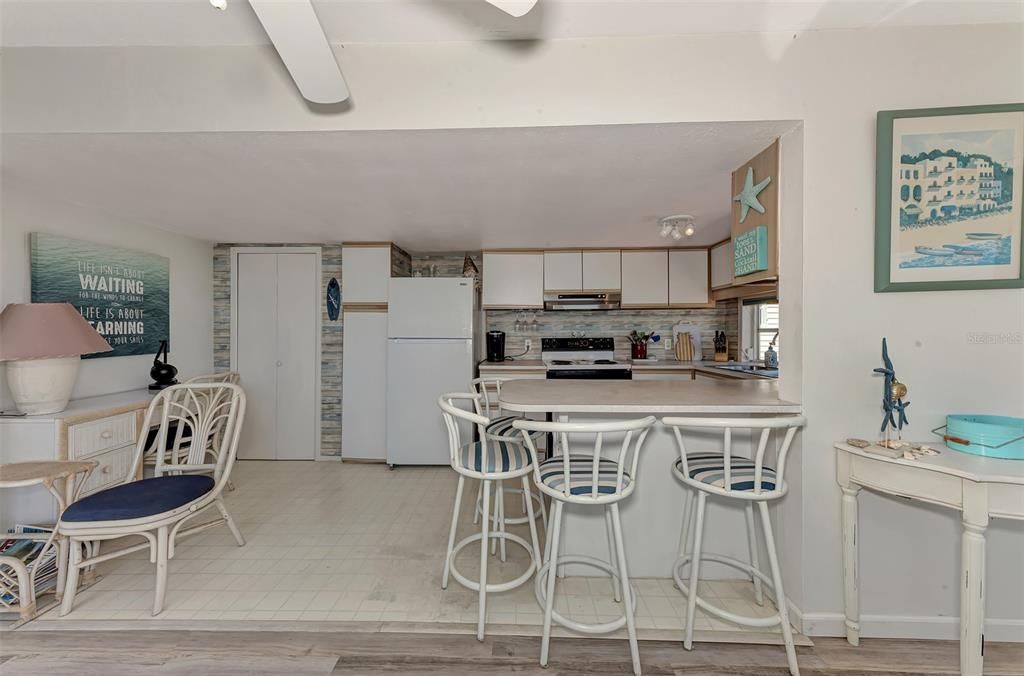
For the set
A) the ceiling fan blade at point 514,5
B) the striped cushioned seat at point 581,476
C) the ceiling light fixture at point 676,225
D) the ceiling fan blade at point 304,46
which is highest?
the ceiling fan blade at point 304,46

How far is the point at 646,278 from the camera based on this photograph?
4055 millimetres

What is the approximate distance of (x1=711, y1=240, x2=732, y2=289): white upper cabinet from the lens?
12.0ft

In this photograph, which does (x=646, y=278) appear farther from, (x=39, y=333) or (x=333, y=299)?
(x=39, y=333)

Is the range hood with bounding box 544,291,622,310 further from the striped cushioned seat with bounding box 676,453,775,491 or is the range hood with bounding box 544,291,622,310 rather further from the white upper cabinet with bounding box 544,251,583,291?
the striped cushioned seat with bounding box 676,453,775,491

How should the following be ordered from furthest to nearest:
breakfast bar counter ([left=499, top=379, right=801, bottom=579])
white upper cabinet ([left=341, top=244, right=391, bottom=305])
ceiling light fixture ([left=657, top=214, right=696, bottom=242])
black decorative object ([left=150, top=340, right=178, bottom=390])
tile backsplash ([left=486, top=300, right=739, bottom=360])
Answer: tile backsplash ([left=486, top=300, right=739, bottom=360]) → white upper cabinet ([left=341, top=244, right=391, bottom=305]) → black decorative object ([left=150, top=340, right=178, bottom=390]) → ceiling light fixture ([left=657, top=214, right=696, bottom=242]) → breakfast bar counter ([left=499, top=379, right=801, bottom=579])

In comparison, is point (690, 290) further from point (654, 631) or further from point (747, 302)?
point (654, 631)

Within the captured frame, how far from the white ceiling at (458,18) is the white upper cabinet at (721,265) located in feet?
7.21

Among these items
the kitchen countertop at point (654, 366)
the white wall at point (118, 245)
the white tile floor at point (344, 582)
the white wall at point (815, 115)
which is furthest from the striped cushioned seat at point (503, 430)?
the white wall at point (118, 245)

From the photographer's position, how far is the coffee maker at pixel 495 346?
413cm

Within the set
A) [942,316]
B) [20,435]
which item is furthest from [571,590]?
[20,435]

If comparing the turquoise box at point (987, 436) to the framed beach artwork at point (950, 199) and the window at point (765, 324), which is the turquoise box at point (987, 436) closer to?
the framed beach artwork at point (950, 199)

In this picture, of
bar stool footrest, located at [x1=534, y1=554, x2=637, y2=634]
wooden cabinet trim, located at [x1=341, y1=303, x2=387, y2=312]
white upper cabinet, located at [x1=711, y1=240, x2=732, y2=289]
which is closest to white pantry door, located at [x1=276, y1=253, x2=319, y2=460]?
wooden cabinet trim, located at [x1=341, y1=303, x2=387, y2=312]

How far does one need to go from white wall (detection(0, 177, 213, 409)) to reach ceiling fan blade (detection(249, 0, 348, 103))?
6.99ft

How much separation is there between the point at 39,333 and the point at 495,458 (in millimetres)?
2456
